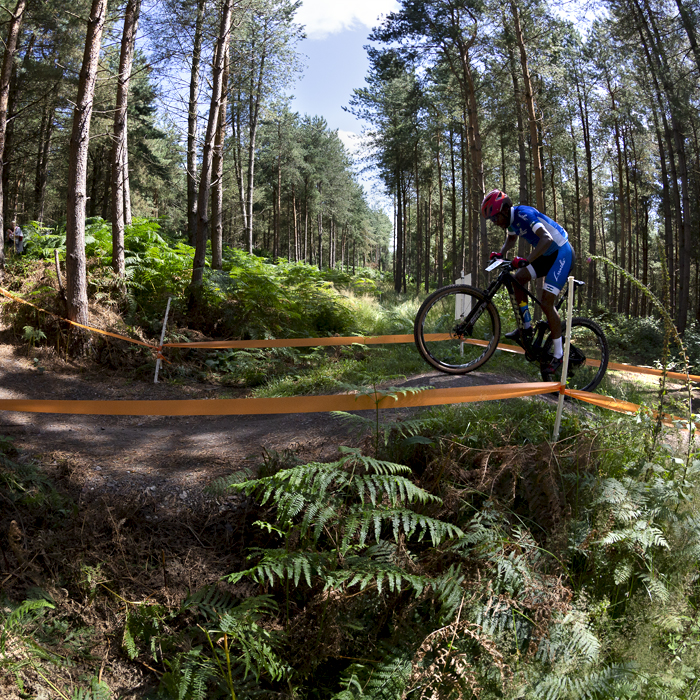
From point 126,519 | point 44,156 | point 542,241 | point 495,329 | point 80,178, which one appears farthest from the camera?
point 44,156

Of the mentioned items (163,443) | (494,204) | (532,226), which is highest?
(494,204)

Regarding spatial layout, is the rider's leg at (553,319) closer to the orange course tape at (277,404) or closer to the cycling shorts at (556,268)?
the cycling shorts at (556,268)

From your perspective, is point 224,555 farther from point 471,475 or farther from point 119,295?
point 119,295

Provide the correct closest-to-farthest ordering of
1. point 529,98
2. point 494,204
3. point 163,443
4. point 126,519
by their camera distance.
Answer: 1. point 126,519
2. point 163,443
3. point 494,204
4. point 529,98

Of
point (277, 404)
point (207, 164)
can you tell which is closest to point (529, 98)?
point (207, 164)

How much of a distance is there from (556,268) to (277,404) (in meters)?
3.31

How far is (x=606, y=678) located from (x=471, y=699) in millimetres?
688

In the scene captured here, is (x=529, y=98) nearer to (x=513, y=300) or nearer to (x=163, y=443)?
(x=513, y=300)

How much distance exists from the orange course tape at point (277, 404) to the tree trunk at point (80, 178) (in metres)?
4.70

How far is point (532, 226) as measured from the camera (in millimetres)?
5266

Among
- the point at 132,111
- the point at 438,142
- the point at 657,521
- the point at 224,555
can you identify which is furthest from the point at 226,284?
the point at 438,142

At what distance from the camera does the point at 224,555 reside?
136 inches

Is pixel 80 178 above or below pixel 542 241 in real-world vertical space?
above

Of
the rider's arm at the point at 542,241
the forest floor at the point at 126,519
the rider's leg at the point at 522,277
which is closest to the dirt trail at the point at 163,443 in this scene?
the forest floor at the point at 126,519
